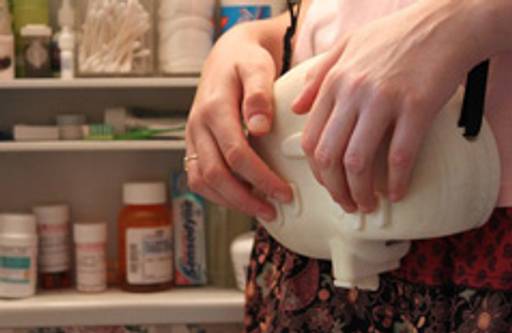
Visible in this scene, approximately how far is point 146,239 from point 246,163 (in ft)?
2.48

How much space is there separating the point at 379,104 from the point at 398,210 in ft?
0.27

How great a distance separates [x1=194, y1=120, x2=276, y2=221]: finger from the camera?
528 mm

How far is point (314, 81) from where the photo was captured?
45 centimetres

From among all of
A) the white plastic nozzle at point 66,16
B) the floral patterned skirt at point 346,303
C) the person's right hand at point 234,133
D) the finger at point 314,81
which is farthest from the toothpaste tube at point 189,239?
the finger at point 314,81

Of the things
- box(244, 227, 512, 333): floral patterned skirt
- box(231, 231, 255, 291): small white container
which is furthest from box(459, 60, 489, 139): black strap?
box(231, 231, 255, 291): small white container

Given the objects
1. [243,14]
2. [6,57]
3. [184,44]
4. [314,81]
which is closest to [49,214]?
[6,57]

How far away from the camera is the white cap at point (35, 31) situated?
47.3 inches

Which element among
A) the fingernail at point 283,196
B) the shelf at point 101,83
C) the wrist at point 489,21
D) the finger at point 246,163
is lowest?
the shelf at point 101,83

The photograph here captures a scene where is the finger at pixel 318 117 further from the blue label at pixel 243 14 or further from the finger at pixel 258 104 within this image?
the blue label at pixel 243 14

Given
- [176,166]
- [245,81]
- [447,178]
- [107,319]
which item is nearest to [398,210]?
[447,178]

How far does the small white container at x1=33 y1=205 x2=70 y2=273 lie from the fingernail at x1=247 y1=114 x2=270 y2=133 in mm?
833

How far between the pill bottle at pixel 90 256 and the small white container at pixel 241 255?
0.75ft

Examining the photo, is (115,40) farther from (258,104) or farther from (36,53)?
(258,104)

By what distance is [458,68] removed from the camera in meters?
0.39
